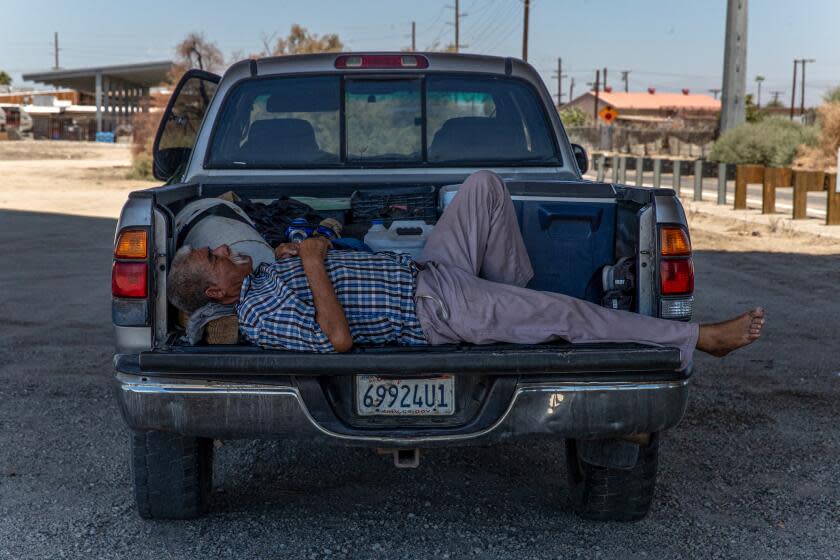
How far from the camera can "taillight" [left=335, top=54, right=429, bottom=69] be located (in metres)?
5.77

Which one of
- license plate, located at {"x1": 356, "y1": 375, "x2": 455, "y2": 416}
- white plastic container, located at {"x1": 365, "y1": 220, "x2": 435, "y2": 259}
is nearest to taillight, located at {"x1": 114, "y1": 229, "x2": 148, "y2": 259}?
license plate, located at {"x1": 356, "y1": 375, "x2": 455, "y2": 416}

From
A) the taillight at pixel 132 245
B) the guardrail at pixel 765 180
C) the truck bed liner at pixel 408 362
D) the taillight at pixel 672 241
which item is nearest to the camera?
the truck bed liner at pixel 408 362

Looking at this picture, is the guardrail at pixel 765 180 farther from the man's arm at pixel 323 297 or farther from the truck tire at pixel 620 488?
the man's arm at pixel 323 297

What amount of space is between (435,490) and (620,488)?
34.0 inches

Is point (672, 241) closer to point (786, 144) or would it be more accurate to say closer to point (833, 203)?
point (833, 203)

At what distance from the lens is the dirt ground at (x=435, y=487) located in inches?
161

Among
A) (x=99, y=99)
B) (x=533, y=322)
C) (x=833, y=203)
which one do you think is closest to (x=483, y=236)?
(x=533, y=322)

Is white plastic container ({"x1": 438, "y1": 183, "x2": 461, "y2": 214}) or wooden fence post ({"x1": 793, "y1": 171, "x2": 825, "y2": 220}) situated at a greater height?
white plastic container ({"x1": 438, "y1": 183, "x2": 461, "y2": 214})

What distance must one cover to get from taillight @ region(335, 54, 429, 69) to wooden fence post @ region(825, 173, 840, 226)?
11.5 metres

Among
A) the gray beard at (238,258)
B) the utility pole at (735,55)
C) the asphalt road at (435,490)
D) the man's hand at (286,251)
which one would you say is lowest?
the asphalt road at (435,490)

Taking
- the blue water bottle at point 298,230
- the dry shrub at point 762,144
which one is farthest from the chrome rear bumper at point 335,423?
the dry shrub at point 762,144

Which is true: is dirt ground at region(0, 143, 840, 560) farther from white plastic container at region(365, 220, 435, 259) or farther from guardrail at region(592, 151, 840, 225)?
guardrail at region(592, 151, 840, 225)

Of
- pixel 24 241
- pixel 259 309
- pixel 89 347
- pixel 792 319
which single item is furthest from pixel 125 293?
pixel 24 241

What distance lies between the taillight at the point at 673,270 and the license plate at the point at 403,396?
0.85 meters
